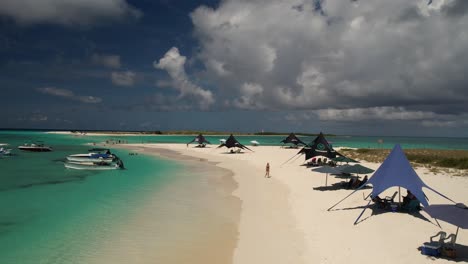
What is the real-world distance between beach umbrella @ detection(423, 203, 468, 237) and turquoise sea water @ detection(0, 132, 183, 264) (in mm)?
11861

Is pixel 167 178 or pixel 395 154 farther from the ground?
pixel 395 154

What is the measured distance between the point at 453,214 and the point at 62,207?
18.4 metres

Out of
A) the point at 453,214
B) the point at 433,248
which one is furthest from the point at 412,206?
the point at 453,214

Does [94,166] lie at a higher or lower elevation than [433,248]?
lower

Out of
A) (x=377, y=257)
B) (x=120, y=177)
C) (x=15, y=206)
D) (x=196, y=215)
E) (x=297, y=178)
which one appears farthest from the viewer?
(x=120, y=177)

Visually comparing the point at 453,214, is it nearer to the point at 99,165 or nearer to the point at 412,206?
the point at 412,206

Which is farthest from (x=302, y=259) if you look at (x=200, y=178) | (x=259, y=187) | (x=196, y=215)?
(x=200, y=178)

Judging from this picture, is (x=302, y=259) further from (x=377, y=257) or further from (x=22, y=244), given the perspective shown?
(x=22, y=244)

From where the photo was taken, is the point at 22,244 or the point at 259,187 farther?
the point at 259,187

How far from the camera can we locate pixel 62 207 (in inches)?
695

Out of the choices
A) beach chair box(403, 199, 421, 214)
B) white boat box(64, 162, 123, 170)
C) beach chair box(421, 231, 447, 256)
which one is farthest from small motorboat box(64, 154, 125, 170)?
beach chair box(421, 231, 447, 256)

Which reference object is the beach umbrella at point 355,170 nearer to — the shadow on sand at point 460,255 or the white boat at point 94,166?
the shadow on sand at point 460,255

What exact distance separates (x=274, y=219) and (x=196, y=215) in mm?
3957

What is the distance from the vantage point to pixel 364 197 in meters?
17.8
